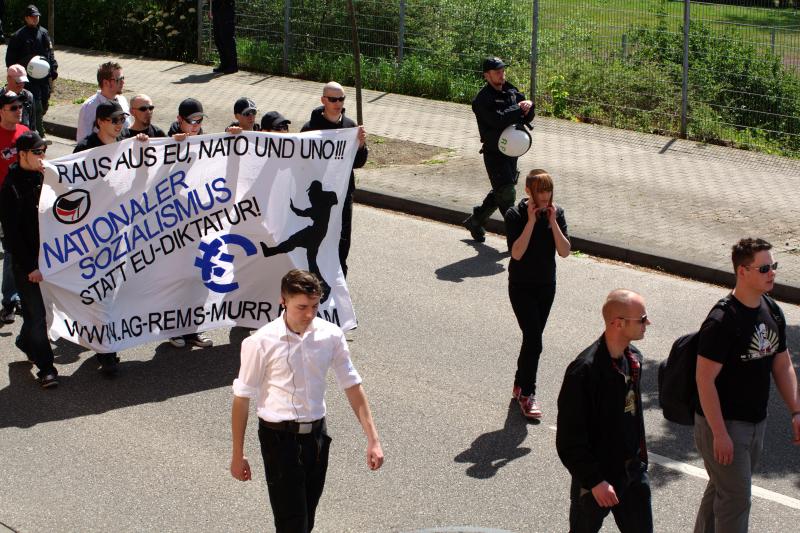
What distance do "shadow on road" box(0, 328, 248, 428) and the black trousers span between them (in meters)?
12.7

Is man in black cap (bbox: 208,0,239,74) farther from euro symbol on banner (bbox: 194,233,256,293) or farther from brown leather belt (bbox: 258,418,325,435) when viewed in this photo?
brown leather belt (bbox: 258,418,325,435)

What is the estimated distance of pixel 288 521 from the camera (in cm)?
522

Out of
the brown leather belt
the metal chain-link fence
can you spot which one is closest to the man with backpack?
the brown leather belt

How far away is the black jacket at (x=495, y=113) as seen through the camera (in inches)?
453

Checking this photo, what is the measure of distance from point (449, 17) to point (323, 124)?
10.1 meters

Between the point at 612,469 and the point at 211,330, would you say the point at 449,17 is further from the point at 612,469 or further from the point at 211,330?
the point at 612,469

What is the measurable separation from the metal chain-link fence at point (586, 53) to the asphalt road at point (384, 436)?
21.4ft

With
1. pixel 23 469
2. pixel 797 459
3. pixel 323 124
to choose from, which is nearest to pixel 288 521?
pixel 23 469

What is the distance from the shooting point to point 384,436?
24.2ft

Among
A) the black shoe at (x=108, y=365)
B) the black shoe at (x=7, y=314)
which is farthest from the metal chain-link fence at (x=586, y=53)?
the black shoe at (x=108, y=365)

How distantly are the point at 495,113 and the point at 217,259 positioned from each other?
386 cm

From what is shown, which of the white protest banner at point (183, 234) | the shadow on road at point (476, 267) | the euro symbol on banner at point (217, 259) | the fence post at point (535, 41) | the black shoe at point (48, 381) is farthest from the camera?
the fence post at point (535, 41)

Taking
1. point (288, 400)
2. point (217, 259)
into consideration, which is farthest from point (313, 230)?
point (288, 400)

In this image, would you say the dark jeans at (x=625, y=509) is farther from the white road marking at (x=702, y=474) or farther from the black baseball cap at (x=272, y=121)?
the black baseball cap at (x=272, y=121)
